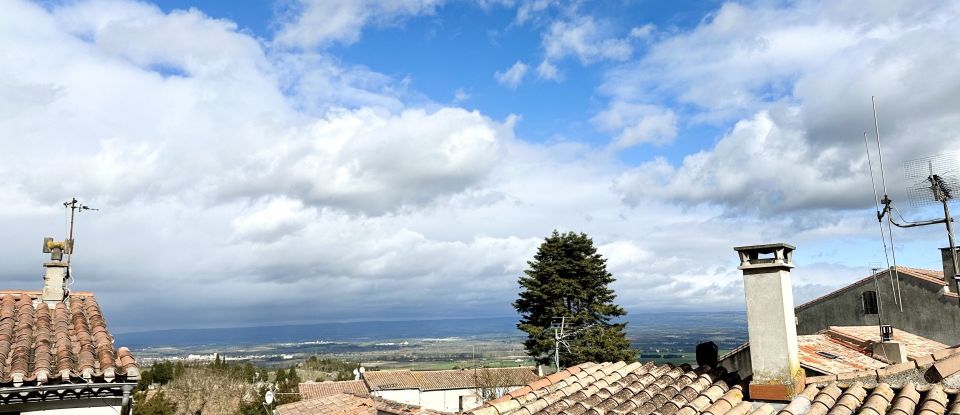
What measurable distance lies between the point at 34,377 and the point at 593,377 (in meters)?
8.26

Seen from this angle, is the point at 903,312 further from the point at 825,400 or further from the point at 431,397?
the point at 431,397

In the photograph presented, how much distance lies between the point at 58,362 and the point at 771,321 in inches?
419

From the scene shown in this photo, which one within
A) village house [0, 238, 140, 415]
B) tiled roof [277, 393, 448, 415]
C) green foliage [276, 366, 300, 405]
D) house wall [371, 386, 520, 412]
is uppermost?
village house [0, 238, 140, 415]

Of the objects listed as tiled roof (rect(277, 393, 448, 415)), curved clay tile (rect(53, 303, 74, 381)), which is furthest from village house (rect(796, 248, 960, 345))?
curved clay tile (rect(53, 303, 74, 381))

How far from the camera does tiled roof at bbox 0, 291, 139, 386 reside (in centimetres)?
988

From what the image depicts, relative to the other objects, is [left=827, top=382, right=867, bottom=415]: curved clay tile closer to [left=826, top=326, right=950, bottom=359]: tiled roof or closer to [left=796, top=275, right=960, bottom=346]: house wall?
[left=826, top=326, right=950, bottom=359]: tiled roof

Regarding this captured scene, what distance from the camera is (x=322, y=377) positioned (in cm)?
8106

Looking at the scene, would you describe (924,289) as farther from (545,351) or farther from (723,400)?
(545,351)

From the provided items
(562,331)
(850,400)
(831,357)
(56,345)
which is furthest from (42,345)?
(562,331)

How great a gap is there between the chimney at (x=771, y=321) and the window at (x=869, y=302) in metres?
20.8

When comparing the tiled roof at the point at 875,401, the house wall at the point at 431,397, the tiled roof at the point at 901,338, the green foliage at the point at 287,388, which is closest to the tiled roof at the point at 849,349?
the tiled roof at the point at 901,338

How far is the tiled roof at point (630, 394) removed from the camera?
8.13 metres

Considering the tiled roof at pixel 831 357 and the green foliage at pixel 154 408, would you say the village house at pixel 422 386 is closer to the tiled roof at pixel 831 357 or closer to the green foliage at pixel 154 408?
the green foliage at pixel 154 408

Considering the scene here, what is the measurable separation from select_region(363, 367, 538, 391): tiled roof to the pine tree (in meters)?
5.96
